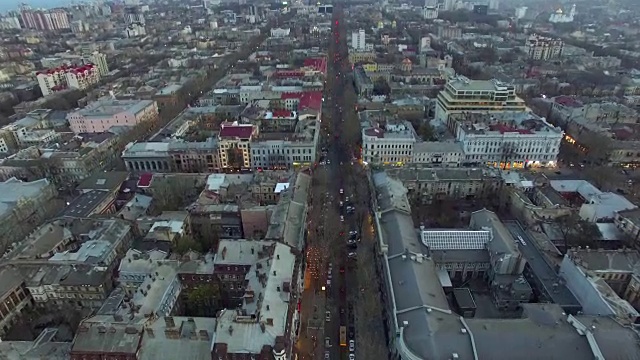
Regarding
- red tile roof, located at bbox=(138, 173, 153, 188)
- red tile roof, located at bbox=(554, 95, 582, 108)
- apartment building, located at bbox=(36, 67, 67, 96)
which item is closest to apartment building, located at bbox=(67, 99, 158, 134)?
red tile roof, located at bbox=(138, 173, 153, 188)

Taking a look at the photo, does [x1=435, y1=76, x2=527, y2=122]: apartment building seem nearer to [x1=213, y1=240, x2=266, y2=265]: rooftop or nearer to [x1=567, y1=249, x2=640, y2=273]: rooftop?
[x1=567, y1=249, x2=640, y2=273]: rooftop

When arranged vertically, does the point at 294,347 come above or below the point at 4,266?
below

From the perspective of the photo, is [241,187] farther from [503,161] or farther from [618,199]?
[618,199]

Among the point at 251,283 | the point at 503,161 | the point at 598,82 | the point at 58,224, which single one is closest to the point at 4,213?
the point at 58,224

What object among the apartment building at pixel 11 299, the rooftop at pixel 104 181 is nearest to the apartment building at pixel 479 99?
the rooftop at pixel 104 181

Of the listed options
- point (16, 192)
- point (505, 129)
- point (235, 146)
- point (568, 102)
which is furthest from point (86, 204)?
point (568, 102)

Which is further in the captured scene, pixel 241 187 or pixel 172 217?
pixel 241 187

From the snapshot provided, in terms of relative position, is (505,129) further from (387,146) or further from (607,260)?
(607,260)
